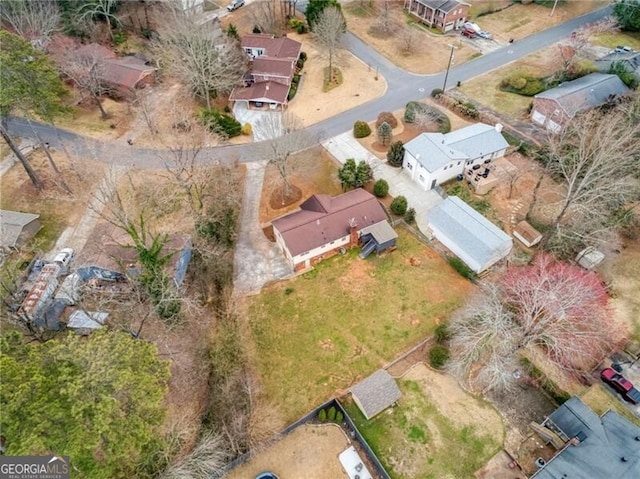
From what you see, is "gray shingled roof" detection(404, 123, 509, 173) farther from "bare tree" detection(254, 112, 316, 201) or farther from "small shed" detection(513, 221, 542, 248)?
"bare tree" detection(254, 112, 316, 201)

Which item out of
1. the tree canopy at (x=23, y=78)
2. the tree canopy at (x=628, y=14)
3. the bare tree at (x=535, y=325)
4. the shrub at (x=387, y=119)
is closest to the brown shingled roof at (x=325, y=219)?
the bare tree at (x=535, y=325)

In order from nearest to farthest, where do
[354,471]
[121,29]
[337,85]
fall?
[354,471], [337,85], [121,29]

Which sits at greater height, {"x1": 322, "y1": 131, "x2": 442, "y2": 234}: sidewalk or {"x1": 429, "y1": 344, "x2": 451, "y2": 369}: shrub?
{"x1": 322, "y1": 131, "x2": 442, "y2": 234}: sidewalk

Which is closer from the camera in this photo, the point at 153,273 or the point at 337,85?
the point at 153,273

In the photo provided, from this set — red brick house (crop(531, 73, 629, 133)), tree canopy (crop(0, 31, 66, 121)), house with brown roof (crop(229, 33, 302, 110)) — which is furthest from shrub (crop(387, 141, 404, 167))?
tree canopy (crop(0, 31, 66, 121))

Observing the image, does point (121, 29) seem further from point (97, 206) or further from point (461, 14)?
point (461, 14)

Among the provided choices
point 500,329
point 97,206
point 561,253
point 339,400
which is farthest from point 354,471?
point 97,206
